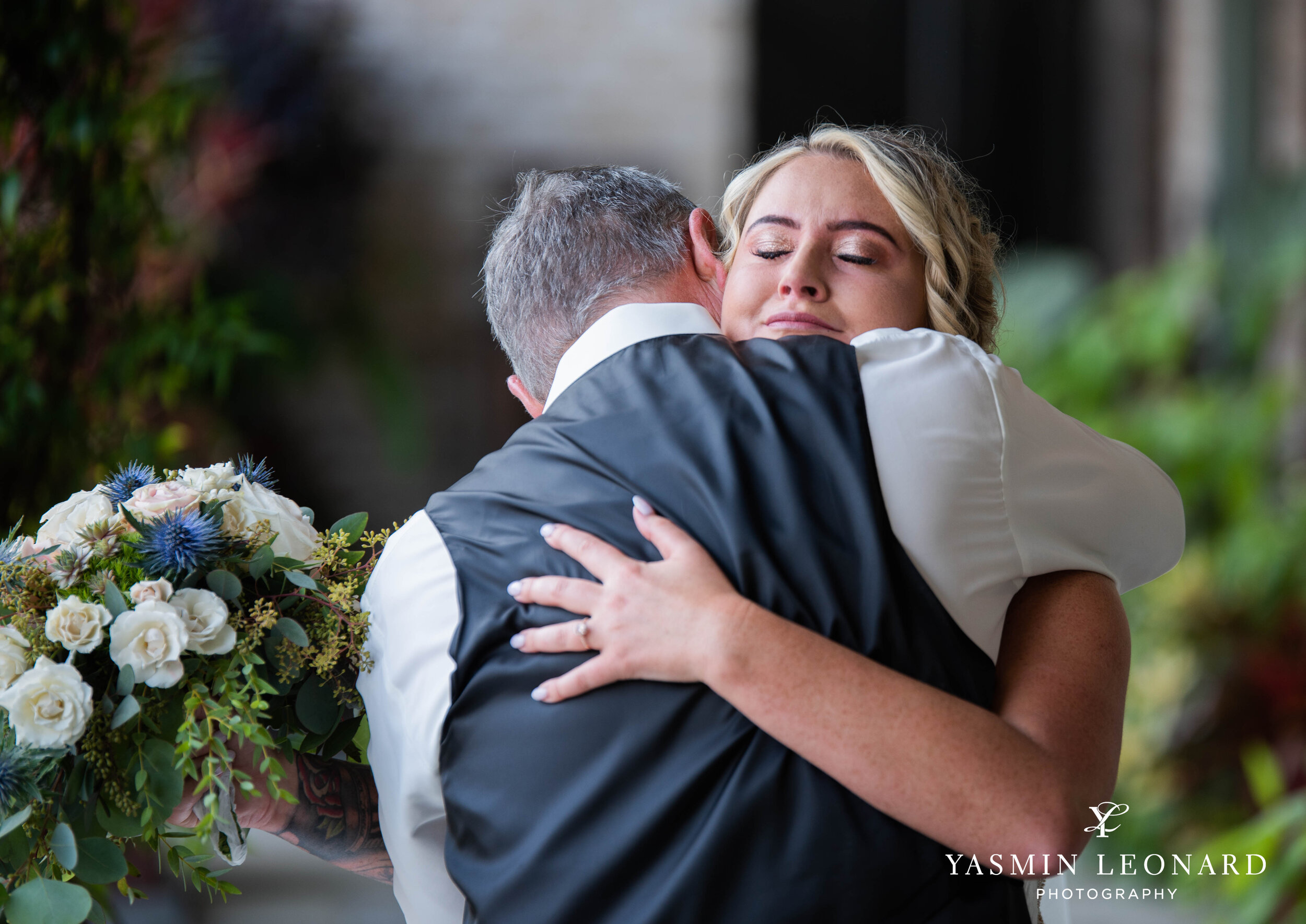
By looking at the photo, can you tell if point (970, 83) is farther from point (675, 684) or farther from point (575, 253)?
point (675, 684)

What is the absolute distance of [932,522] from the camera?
1.08m

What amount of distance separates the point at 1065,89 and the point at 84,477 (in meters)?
4.66

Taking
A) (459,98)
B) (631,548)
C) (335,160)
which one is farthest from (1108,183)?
(631,548)

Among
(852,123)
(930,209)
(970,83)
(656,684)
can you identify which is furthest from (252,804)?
(970,83)

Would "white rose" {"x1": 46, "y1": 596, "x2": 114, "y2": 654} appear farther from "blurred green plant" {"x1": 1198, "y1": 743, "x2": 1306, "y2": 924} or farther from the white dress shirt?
"blurred green plant" {"x1": 1198, "y1": 743, "x2": 1306, "y2": 924}

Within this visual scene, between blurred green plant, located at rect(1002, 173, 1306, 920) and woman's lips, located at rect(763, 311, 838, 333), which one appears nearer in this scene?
woman's lips, located at rect(763, 311, 838, 333)

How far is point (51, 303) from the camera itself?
2205mm

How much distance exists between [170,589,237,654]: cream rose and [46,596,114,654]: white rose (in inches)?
2.8

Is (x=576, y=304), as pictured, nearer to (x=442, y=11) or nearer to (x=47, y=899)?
(x=47, y=899)

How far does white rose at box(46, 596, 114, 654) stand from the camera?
116 centimetres

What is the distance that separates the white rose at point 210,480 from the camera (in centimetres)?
131

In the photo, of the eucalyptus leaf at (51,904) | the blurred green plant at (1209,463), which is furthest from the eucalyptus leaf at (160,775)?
the blurred green plant at (1209,463)

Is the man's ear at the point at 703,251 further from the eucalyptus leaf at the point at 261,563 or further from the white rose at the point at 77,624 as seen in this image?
the white rose at the point at 77,624

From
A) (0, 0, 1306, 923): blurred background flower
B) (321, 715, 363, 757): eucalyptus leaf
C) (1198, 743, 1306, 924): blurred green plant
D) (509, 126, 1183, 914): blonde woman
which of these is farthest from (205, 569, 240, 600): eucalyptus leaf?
(1198, 743, 1306, 924): blurred green plant
